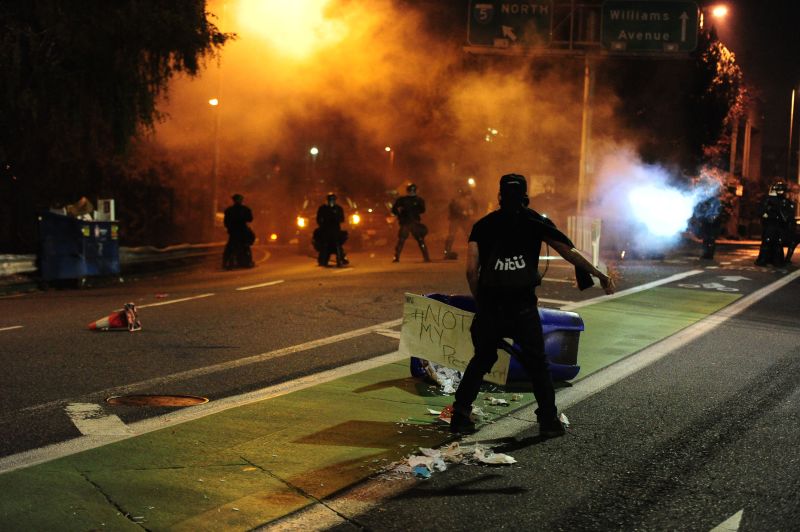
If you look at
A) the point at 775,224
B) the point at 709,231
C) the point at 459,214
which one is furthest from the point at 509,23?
the point at 775,224

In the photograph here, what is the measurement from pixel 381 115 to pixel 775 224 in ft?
38.5

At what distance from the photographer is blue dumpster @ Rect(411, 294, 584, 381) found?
688cm

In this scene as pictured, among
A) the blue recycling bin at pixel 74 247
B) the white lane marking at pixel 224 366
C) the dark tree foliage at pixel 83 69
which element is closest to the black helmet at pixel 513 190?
the white lane marking at pixel 224 366

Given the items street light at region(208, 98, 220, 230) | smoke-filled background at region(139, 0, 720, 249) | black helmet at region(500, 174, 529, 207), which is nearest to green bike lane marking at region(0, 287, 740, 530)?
black helmet at region(500, 174, 529, 207)

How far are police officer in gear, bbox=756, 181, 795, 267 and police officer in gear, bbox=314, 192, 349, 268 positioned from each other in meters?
8.67

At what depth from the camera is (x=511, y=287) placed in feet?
17.4

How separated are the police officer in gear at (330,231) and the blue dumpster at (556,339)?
35.3ft

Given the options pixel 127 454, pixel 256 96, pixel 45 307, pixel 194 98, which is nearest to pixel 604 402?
pixel 127 454

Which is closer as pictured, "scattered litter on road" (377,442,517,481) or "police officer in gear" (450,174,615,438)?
"scattered litter on road" (377,442,517,481)

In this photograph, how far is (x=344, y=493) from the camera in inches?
178

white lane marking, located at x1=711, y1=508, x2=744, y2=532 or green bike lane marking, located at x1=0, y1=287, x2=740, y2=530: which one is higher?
white lane marking, located at x1=711, y1=508, x2=744, y2=532

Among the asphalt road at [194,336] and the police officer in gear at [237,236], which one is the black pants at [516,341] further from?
the police officer in gear at [237,236]

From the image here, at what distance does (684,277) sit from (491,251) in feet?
37.9

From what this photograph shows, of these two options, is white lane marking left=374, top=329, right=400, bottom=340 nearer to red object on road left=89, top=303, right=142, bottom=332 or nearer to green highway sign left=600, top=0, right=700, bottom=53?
red object on road left=89, top=303, right=142, bottom=332
